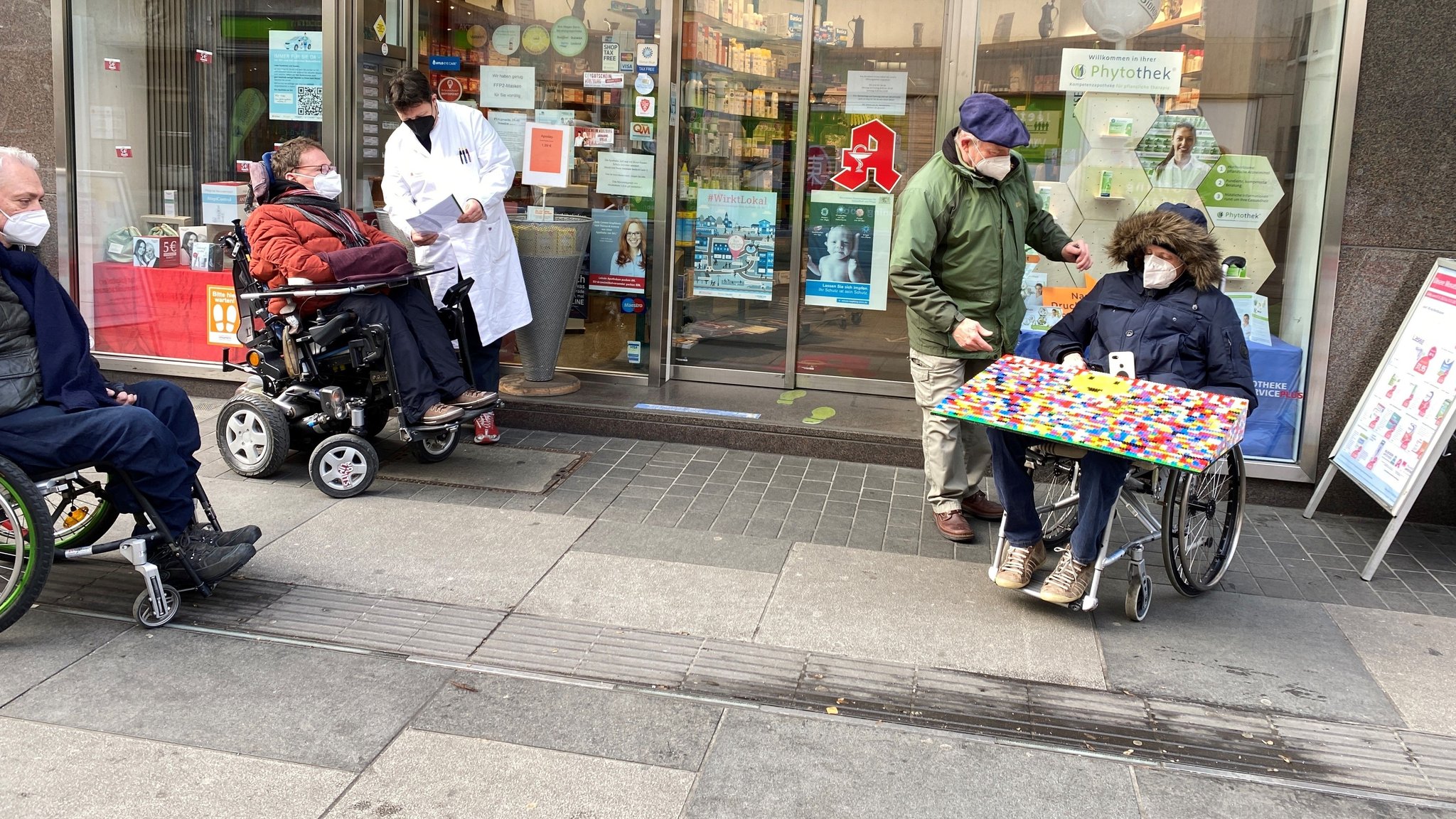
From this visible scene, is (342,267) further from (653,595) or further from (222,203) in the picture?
(222,203)

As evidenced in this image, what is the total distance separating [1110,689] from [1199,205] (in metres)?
3.53

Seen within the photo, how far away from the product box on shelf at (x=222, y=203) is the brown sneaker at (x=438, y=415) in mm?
2884

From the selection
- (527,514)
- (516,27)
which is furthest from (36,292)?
(516,27)

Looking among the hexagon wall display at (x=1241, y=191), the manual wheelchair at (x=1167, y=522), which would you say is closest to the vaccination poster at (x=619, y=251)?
the hexagon wall display at (x=1241, y=191)

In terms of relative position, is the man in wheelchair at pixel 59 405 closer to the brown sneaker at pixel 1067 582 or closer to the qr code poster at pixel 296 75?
the brown sneaker at pixel 1067 582

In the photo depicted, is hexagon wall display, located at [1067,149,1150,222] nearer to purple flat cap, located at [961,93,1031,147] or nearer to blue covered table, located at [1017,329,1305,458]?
blue covered table, located at [1017,329,1305,458]

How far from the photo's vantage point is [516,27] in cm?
787

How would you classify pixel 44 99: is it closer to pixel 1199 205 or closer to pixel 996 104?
pixel 996 104

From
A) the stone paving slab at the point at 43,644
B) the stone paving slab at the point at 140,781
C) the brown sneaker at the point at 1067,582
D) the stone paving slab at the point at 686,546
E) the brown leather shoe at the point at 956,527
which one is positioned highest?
the brown sneaker at the point at 1067,582

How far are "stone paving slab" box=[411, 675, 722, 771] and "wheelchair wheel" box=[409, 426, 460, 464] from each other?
8.43 ft

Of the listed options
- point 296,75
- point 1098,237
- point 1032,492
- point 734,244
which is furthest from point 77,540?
point 1098,237

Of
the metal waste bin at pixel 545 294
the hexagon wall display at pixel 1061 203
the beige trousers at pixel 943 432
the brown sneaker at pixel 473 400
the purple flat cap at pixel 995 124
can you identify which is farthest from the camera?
the metal waste bin at pixel 545 294

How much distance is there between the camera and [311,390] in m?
5.92

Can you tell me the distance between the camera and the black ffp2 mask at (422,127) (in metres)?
6.70
